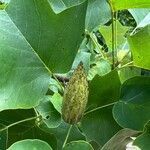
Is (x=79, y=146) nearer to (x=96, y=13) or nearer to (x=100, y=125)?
(x=100, y=125)

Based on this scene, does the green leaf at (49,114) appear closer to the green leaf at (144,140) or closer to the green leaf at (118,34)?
the green leaf at (144,140)

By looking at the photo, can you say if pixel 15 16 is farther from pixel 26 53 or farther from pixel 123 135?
pixel 123 135

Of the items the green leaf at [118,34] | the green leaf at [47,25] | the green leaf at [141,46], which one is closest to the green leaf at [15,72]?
the green leaf at [47,25]

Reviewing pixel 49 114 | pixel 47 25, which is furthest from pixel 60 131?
pixel 47 25

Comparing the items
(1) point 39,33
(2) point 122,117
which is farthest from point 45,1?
(2) point 122,117

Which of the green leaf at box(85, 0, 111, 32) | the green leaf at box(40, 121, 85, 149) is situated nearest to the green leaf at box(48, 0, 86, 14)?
the green leaf at box(85, 0, 111, 32)

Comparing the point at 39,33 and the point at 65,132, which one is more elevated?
the point at 39,33

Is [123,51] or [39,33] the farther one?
[123,51]
